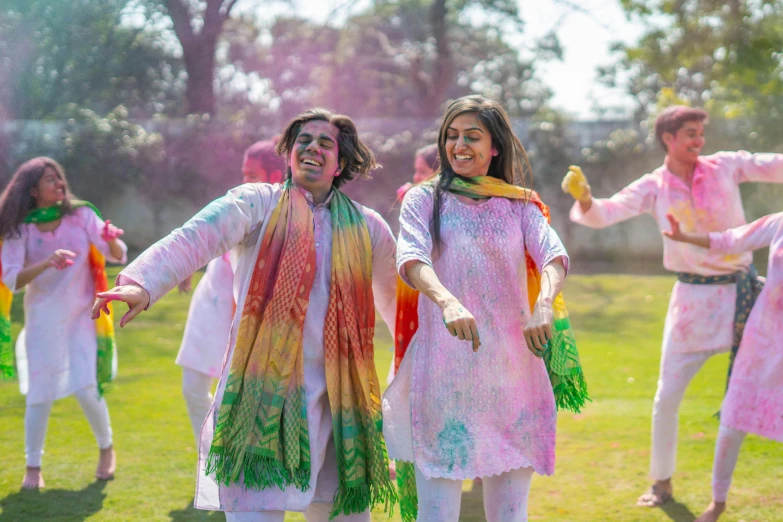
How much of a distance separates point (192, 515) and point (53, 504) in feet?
2.57

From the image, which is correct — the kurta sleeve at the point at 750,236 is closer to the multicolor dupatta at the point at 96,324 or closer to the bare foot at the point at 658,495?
the bare foot at the point at 658,495

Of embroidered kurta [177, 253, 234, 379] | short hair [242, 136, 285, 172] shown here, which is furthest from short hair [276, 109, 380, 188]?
short hair [242, 136, 285, 172]

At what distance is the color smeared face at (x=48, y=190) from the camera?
5465 millimetres

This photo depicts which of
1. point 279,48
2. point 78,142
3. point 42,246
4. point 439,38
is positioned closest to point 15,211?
point 42,246

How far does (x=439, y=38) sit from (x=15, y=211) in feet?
54.6

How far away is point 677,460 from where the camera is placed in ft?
18.6

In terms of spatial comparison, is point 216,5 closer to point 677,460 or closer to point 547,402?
point 677,460

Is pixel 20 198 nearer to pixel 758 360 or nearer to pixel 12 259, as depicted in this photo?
pixel 12 259

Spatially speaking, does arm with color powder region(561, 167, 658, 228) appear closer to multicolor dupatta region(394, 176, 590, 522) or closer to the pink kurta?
the pink kurta

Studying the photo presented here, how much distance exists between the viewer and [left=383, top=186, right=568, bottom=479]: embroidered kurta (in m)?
3.17

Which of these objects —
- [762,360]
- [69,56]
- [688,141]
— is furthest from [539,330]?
[69,56]

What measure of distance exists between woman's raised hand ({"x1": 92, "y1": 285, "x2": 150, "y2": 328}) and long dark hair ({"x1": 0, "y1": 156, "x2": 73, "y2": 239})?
2.72m

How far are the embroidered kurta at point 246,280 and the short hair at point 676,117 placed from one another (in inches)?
99.2

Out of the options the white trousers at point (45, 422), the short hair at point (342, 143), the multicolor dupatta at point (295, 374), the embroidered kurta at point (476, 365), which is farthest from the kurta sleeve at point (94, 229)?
the embroidered kurta at point (476, 365)
